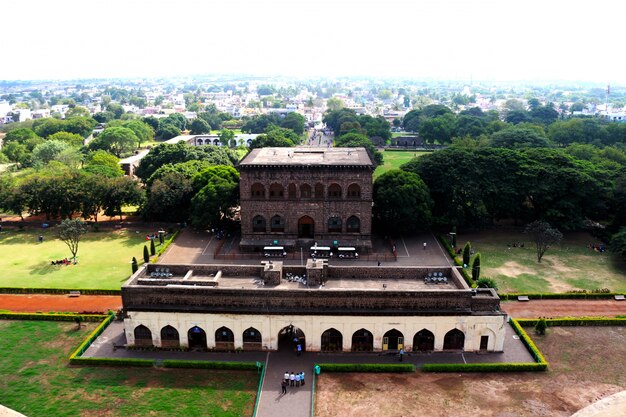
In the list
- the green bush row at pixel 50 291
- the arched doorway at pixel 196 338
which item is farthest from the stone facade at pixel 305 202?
the arched doorway at pixel 196 338

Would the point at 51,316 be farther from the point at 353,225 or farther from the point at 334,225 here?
the point at 353,225

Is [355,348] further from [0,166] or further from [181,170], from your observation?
[0,166]

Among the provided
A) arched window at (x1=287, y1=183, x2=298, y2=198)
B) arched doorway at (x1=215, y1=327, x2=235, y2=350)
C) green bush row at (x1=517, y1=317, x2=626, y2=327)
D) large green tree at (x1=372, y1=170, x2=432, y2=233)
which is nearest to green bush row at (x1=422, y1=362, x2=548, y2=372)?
green bush row at (x1=517, y1=317, x2=626, y2=327)

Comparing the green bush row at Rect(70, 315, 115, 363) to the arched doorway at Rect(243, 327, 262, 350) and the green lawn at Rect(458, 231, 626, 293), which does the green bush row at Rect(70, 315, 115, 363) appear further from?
the green lawn at Rect(458, 231, 626, 293)

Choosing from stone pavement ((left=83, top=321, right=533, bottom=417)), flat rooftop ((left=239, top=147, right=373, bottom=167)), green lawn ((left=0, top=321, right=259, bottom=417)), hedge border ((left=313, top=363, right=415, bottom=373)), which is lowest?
green lawn ((left=0, top=321, right=259, bottom=417))

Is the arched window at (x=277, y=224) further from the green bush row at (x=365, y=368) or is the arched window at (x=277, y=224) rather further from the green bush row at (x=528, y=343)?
the green bush row at (x=528, y=343)
